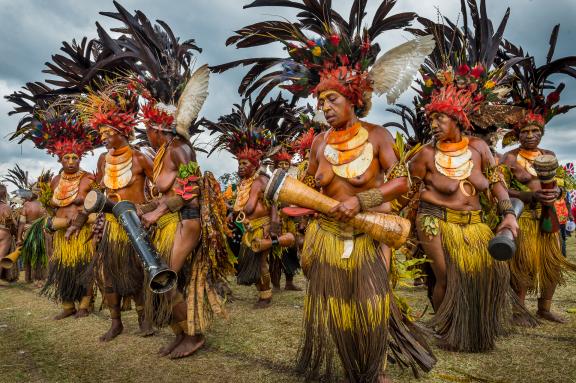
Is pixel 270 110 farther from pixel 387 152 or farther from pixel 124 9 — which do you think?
pixel 387 152

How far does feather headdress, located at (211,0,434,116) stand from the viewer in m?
2.63

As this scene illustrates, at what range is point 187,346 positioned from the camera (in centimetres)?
353

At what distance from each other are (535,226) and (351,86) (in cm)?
314

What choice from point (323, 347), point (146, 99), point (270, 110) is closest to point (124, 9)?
point (146, 99)

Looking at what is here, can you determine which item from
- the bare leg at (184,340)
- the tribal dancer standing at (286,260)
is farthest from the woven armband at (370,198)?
the tribal dancer standing at (286,260)

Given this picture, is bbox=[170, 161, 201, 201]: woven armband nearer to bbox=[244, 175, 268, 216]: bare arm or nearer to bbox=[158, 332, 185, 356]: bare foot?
bbox=[158, 332, 185, 356]: bare foot

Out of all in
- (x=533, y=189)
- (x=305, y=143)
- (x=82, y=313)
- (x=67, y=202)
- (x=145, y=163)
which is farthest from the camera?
(x=305, y=143)

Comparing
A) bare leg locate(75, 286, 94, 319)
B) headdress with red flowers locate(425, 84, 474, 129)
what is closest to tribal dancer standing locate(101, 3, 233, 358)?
bare leg locate(75, 286, 94, 319)

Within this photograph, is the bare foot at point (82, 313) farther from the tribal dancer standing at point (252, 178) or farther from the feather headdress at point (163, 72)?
the feather headdress at point (163, 72)

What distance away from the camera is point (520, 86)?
483 centimetres

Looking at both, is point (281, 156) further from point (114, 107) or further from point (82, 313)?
point (82, 313)

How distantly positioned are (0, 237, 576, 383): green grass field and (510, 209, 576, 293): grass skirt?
47cm

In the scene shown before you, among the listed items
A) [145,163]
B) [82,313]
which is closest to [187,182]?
[145,163]

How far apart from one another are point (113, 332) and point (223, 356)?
1326mm
